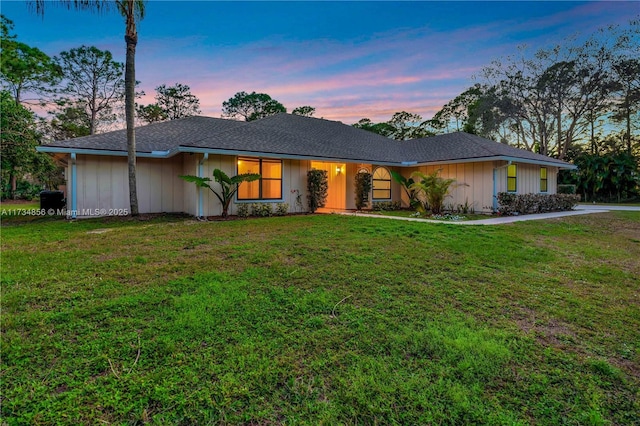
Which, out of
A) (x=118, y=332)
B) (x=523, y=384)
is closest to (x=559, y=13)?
(x=523, y=384)

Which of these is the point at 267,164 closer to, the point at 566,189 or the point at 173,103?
the point at 566,189

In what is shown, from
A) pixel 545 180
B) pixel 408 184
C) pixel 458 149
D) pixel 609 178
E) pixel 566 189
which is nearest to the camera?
pixel 458 149

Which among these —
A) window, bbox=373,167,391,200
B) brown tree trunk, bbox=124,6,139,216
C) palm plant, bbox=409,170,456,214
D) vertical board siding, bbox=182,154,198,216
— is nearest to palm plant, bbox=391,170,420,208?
window, bbox=373,167,391,200

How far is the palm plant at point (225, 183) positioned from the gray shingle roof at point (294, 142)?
0.97m

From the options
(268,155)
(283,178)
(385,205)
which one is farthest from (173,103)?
(385,205)

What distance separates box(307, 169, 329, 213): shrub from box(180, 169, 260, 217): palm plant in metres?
2.69

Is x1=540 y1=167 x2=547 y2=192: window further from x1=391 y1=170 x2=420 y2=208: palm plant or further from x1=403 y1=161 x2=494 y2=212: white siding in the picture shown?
x1=391 y1=170 x2=420 y2=208: palm plant

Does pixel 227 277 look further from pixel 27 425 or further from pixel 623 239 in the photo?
pixel 623 239

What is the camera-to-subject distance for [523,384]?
217cm

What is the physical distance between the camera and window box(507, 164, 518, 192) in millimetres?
13516

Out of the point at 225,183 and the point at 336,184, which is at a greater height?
the point at 336,184

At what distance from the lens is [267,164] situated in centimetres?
1193

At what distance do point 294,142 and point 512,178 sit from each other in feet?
32.1

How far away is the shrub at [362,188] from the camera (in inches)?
548
